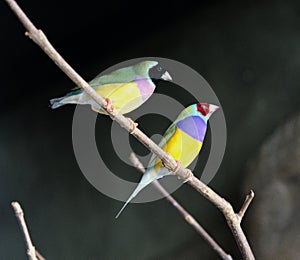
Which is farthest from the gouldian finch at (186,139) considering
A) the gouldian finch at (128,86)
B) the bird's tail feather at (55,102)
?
the bird's tail feather at (55,102)

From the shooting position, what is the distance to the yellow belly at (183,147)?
3.37 feet

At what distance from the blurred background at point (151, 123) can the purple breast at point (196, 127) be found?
724 mm

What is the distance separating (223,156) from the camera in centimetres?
197

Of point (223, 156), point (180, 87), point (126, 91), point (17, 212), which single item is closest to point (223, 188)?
point (223, 156)

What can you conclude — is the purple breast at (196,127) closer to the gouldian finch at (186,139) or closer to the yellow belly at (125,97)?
the gouldian finch at (186,139)

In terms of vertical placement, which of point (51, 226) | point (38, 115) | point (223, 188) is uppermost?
point (38, 115)

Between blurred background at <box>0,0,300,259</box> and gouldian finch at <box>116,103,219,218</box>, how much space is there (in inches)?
28.6

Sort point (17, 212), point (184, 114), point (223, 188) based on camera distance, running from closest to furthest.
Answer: point (17, 212) < point (184, 114) < point (223, 188)

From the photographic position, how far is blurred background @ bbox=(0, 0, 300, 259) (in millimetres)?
1751

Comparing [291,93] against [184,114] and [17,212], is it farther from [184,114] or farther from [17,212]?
[17,212]

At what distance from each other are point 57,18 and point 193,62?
59 centimetres

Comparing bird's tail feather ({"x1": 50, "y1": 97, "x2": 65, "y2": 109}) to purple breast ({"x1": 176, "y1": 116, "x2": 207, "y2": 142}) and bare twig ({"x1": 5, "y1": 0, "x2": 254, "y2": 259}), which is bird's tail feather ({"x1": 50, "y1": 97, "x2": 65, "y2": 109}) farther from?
purple breast ({"x1": 176, "y1": 116, "x2": 207, "y2": 142})

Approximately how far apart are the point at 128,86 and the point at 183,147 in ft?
0.75

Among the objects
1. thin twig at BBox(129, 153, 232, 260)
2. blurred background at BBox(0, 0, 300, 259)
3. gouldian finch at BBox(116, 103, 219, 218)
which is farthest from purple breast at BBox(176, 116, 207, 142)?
blurred background at BBox(0, 0, 300, 259)
